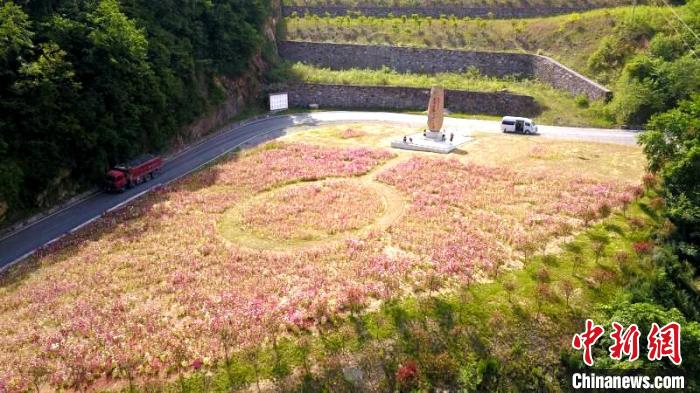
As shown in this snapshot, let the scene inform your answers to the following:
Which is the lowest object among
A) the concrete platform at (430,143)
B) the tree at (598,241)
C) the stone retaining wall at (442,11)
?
the tree at (598,241)

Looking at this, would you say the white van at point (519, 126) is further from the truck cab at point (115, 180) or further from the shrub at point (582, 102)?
the truck cab at point (115, 180)

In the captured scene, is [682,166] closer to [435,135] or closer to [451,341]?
[451,341]

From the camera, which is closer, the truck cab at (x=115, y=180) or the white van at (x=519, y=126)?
the truck cab at (x=115, y=180)

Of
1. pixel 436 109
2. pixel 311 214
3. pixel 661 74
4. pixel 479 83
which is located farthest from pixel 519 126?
pixel 311 214

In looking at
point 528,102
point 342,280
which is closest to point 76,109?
point 342,280

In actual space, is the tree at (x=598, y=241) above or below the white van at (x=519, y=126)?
below

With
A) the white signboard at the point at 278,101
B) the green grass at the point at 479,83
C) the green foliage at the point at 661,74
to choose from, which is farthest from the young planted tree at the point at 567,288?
the white signboard at the point at 278,101
